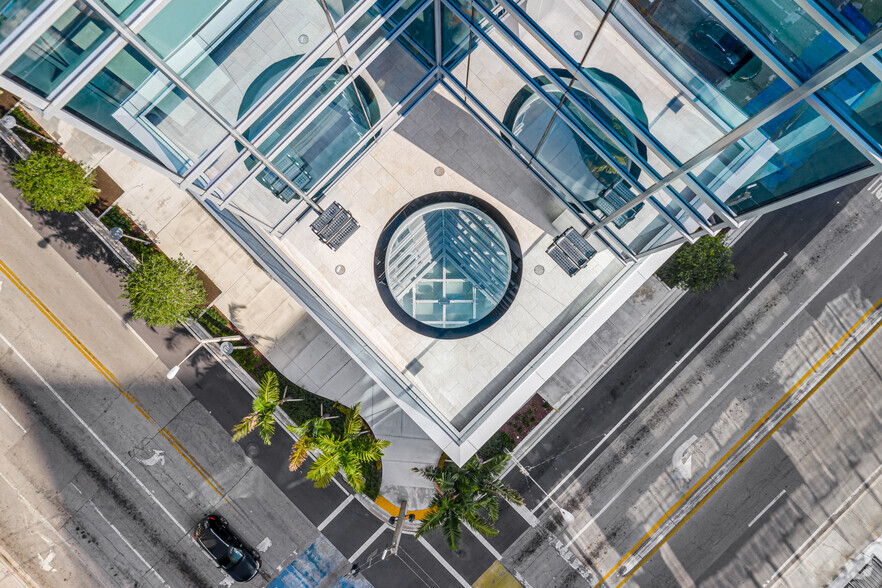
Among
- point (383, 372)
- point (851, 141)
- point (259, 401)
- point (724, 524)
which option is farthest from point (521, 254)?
point (724, 524)

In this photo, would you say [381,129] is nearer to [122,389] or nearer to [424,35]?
[424,35]

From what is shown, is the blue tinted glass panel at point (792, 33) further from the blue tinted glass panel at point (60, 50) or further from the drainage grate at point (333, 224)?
the drainage grate at point (333, 224)

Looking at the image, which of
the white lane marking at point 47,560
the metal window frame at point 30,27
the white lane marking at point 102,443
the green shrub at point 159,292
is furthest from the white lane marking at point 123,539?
the metal window frame at point 30,27

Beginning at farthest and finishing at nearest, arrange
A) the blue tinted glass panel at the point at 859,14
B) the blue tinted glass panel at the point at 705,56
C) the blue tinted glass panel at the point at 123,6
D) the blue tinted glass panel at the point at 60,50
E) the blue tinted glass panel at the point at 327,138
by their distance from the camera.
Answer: the blue tinted glass panel at the point at 327,138 < the blue tinted glass panel at the point at 123,6 < the blue tinted glass panel at the point at 60,50 < the blue tinted glass panel at the point at 705,56 < the blue tinted glass panel at the point at 859,14

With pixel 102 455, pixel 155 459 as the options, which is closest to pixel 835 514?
pixel 155 459

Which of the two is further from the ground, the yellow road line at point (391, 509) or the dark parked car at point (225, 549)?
the dark parked car at point (225, 549)

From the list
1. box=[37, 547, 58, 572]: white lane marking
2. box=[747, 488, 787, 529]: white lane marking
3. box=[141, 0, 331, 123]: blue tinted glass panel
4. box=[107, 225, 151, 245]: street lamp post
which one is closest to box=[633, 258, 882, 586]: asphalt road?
box=[747, 488, 787, 529]: white lane marking

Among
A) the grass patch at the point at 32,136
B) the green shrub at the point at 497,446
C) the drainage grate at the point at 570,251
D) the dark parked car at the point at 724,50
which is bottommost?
the green shrub at the point at 497,446
